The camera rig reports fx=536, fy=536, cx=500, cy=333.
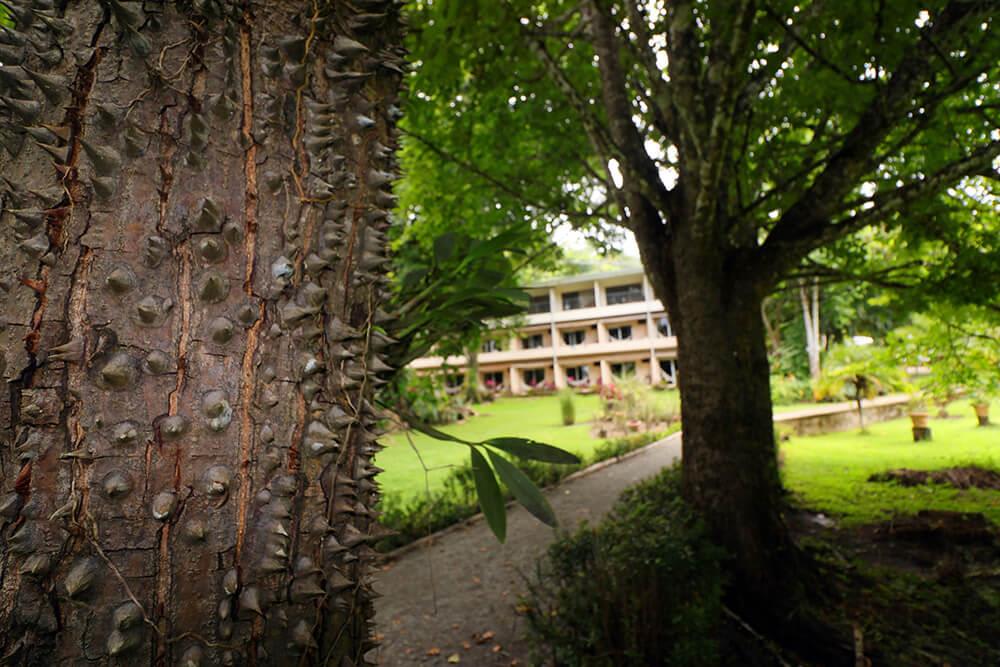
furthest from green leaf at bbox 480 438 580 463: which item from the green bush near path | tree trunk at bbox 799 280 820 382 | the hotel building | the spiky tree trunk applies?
the hotel building

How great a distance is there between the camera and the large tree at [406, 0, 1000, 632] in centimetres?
343

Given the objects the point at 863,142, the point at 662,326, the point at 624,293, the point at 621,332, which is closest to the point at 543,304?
the point at 624,293

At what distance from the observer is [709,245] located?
4.00 m

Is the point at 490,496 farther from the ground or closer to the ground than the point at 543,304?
closer to the ground

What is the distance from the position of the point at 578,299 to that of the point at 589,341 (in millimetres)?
2642

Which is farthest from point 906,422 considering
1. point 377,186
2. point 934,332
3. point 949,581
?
point 377,186

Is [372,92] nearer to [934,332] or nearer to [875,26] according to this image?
[875,26]

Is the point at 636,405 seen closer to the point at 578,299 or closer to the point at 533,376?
the point at 533,376

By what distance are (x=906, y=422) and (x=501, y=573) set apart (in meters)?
13.3

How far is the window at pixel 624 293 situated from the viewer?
2698cm

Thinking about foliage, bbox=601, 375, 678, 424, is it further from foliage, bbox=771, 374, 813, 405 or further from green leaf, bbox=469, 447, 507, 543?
green leaf, bbox=469, 447, 507, 543

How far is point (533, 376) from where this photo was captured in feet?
89.9

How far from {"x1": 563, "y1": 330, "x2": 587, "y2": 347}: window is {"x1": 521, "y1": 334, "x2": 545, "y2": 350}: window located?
47.5 inches

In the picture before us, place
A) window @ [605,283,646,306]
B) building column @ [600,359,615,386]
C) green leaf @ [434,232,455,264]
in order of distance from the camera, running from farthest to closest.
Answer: window @ [605,283,646,306], building column @ [600,359,615,386], green leaf @ [434,232,455,264]
